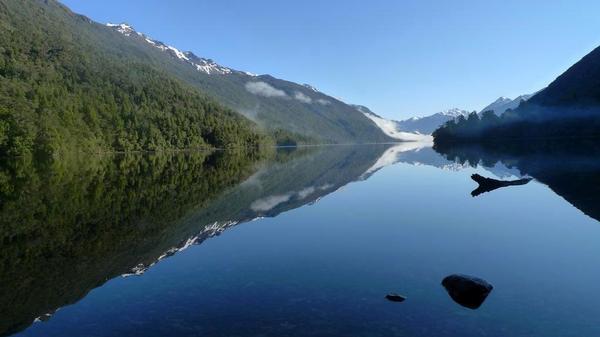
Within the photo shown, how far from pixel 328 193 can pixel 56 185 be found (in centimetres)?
4174

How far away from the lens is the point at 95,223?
127 ft

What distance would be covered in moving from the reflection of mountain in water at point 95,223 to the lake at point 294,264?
165 mm

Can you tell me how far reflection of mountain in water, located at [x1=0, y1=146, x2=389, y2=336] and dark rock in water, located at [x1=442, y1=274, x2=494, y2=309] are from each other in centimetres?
1847

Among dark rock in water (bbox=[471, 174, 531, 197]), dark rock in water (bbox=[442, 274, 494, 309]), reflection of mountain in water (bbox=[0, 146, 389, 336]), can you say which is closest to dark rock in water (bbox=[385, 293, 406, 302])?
dark rock in water (bbox=[442, 274, 494, 309])

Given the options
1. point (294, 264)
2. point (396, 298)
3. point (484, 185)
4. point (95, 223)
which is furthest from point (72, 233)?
point (484, 185)

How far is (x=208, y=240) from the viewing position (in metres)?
34.2

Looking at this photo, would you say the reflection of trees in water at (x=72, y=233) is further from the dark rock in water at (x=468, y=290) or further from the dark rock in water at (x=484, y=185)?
the dark rock in water at (x=484, y=185)

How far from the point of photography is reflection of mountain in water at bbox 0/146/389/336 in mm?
22625

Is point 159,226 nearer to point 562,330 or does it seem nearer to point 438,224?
point 438,224

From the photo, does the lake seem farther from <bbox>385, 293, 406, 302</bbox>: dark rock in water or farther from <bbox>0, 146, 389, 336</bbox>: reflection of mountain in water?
<bbox>385, 293, 406, 302</bbox>: dark rock in water

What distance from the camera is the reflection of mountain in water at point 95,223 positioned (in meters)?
22.6

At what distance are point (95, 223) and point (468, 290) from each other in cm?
3331

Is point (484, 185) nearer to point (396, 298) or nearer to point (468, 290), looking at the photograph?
point (468, 290)

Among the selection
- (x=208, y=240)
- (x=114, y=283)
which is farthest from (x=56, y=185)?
(x=114, y=283)
